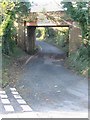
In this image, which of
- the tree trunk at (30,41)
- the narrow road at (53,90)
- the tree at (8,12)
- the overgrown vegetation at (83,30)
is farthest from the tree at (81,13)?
the tree trunk at (30,41)

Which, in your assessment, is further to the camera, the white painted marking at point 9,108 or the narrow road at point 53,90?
the narrow road at point 53,90

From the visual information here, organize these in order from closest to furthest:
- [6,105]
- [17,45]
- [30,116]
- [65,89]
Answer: [30,116] → [6,105] → [65,89] → [17,45]

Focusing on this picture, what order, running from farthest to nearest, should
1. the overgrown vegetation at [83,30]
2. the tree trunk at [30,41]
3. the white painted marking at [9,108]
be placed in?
the tree trunk at [30,41] → the overgrown vegetation at [83,30] → the white painted marking at [9,108]

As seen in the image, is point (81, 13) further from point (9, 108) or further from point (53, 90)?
point (9, 108)

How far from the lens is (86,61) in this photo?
20.2m

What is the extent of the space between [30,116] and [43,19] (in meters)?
18.6

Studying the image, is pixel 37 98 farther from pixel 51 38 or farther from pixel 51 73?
pixel 51 38

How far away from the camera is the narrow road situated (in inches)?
432

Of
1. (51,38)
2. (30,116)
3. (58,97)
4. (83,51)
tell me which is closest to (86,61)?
(83,51)

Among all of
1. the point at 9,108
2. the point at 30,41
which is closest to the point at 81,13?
the point at 9,108

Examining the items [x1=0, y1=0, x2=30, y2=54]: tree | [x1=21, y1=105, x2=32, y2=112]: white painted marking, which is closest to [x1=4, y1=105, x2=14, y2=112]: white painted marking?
[x1=21, y1=105, x2=32, y2=112]: white painted marking

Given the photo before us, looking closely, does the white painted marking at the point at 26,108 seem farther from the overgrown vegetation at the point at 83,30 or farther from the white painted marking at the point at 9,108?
the overgrown vegetation at the point at 83,30

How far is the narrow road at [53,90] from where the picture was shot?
11.0 meters

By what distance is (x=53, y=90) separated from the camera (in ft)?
46.1
